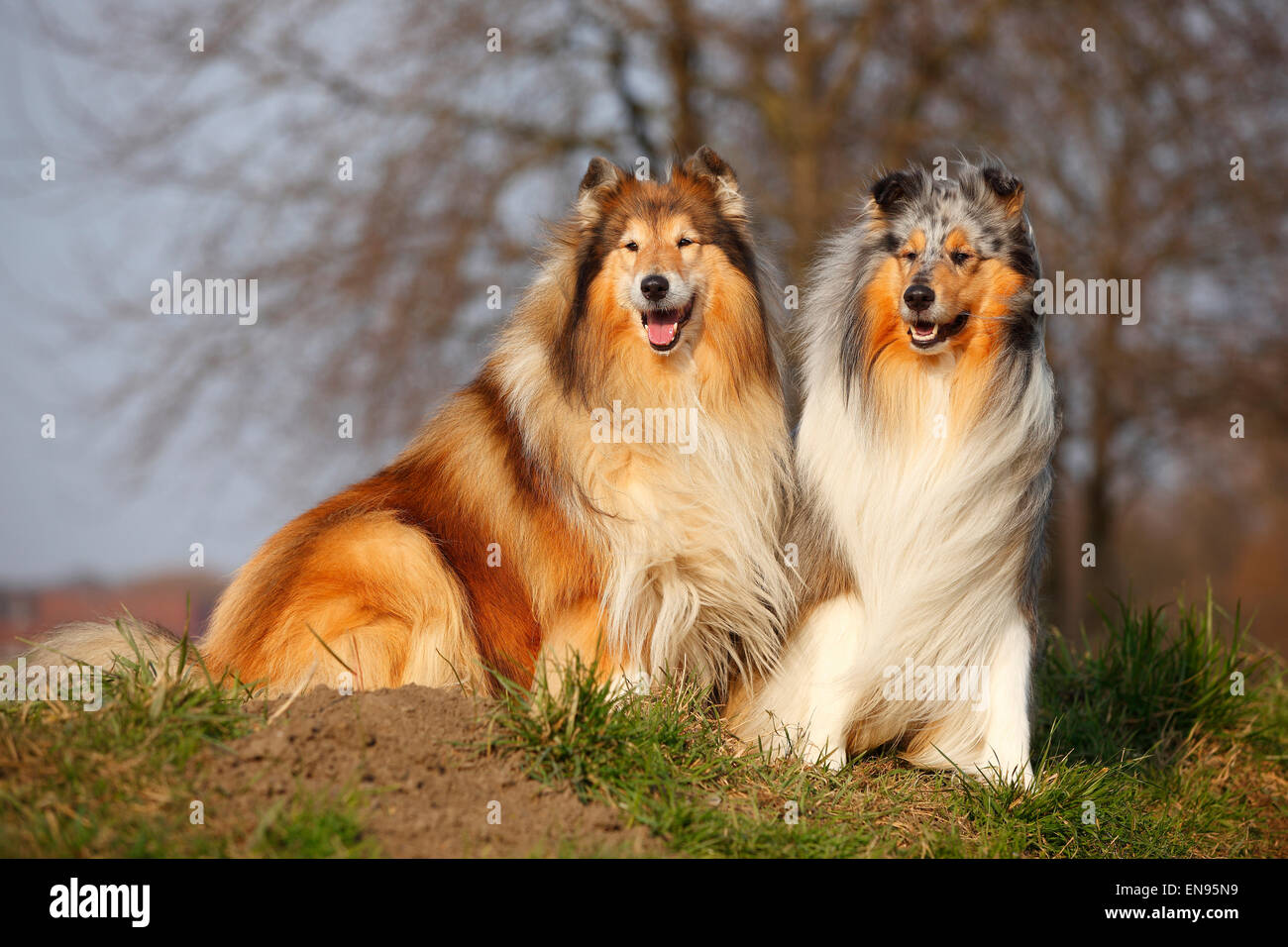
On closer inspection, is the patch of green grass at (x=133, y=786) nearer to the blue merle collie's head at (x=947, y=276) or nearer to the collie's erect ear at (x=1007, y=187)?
the blue merle collie's head at (x=947, y=276)

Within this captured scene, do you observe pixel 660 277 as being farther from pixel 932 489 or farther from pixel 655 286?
pixel 932 489

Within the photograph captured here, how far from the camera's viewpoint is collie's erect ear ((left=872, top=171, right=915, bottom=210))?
15.1 feet

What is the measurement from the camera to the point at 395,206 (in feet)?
34.6

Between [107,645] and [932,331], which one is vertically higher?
[932,331]

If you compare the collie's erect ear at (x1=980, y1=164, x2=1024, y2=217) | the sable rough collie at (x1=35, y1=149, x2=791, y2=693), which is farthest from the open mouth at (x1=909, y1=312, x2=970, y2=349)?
the sable rough collie at (x1=35, y1=149, x2=791, y2=693)

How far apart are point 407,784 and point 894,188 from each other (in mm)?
3159

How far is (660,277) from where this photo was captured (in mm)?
4473

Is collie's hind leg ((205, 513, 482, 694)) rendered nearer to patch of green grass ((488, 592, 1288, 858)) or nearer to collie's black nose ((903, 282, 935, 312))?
patch of green grass ((488, 592, 1288, 858))

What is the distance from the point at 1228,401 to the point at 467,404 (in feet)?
32.8

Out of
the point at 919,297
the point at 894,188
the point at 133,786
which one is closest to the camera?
the point at 133,786

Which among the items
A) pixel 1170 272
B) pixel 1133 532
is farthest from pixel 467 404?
pixel 1133 532

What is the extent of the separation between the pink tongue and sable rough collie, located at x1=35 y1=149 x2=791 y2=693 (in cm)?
1

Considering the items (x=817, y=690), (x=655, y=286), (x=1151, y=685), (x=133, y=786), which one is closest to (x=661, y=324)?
(x=655, y=286)

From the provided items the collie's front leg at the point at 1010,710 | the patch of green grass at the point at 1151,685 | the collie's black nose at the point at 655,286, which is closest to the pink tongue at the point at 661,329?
the collie's black nose at the point at 655,286
